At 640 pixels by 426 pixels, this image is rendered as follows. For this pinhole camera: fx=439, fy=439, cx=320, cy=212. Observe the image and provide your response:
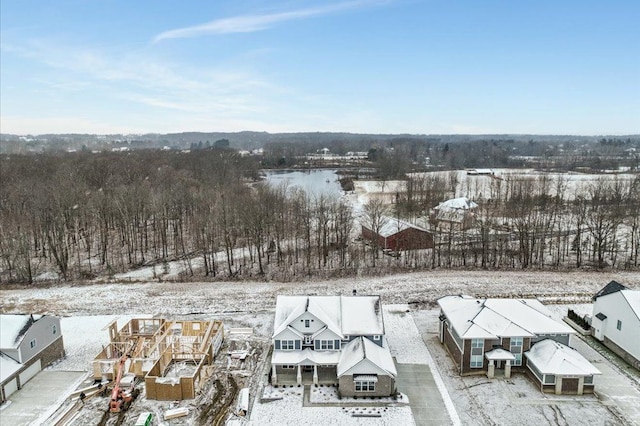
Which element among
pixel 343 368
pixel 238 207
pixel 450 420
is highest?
pixel 238 207

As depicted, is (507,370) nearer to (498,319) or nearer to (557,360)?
(557,360)

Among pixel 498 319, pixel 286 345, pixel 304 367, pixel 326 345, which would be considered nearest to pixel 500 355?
pixel 498 319

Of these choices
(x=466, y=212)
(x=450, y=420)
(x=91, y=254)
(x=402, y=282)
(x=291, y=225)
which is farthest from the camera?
(x=466, y=212)

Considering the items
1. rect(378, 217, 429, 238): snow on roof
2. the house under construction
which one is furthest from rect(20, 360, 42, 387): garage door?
rect(378, 217, 429, 238): snow on roof

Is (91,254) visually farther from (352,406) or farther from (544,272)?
(544,272)

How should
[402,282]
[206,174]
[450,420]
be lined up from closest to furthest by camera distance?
[450,420], [402,282], [206,174]

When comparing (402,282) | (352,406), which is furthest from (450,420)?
(402,282)

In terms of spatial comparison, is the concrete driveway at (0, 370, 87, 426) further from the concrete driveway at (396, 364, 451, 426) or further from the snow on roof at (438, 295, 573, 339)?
the snow on roof at (438, 295, 573, 339)
